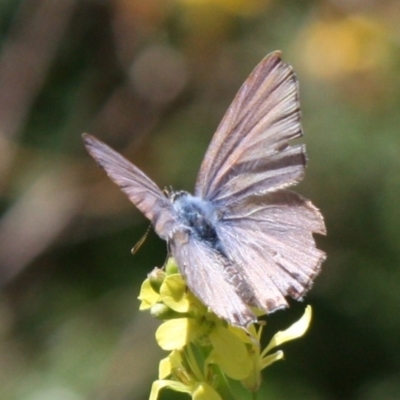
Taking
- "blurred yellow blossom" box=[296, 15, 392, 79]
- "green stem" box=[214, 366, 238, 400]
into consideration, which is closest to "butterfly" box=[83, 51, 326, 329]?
"green stem" box=[214, 366, 238, 400]

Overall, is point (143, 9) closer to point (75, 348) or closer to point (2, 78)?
point (2, 78)

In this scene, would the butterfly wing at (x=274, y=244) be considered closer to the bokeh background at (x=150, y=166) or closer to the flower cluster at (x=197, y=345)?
the flower cluster at (x=197, y=345)

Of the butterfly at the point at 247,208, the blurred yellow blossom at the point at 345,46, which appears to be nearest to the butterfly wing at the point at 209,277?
the butterfly at the point at 247,208

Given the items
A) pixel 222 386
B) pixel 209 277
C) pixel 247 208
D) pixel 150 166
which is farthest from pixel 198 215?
pixel 150 166

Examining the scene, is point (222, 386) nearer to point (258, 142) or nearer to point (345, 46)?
point (258, 142)

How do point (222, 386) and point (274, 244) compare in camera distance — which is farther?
point (274, 244)

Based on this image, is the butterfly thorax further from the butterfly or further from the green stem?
the green stem

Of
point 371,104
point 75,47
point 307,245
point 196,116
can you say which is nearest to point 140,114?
point 196,116
